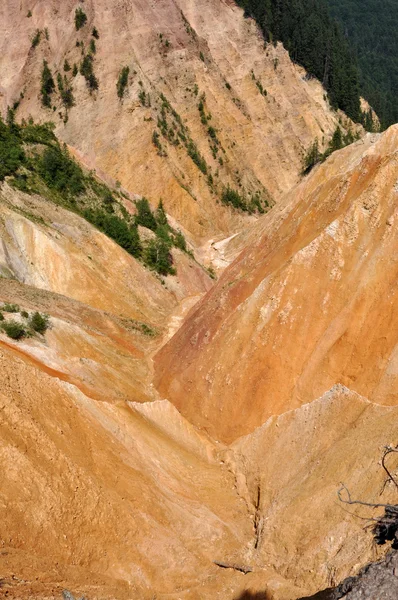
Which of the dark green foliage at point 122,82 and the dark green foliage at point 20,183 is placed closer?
the dark green foliage at point 20,183

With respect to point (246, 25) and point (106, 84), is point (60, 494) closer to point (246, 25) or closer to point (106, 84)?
point (106, 84)

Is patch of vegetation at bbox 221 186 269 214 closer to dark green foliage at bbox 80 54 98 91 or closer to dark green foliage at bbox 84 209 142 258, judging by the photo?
dark green foliage at bbox 80 54 98 91

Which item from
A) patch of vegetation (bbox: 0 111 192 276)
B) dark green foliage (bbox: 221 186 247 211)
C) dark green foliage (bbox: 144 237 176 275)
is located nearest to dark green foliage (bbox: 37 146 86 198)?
patch of vegetation (bbox: 0 111 192 276)

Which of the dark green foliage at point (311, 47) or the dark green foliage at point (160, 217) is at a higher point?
the dark green foliage at point (311, 47)

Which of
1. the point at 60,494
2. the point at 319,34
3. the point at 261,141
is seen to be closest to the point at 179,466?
the point at 60,494

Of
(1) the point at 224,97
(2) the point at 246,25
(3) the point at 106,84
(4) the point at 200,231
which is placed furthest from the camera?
(2) the point at 246,25

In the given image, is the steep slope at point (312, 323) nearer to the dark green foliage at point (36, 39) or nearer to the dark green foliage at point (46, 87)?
the dark green foliage at point (46, 87)

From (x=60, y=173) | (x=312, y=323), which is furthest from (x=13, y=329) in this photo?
(x=60, y=173)

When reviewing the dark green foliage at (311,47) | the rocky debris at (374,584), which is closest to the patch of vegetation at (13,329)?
the rocky debris at (374,584)
